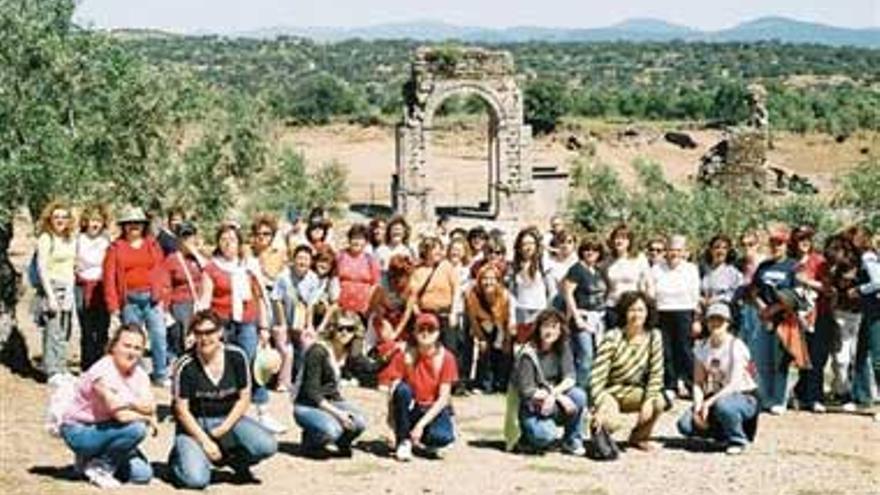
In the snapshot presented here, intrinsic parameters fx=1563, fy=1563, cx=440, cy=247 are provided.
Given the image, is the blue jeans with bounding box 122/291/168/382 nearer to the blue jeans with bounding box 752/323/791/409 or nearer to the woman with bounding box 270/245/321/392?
the woman with bounding box 270/245/321/392

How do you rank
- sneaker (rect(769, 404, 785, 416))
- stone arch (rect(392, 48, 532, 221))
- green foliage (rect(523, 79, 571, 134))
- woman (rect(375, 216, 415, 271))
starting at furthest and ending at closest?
green foliage (rect(523, 79, 571, 134)) < stone arch (rect(392, 48, 532, 221)) < woman (rect(375, 216, 415, 271)) < sneaker (rect(769, 404, 785, 416))

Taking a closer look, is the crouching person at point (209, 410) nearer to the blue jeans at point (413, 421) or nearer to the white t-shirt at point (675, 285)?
the blue jeans at point (413, 421)

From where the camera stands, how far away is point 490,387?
661 inches

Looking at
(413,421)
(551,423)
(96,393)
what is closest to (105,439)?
(96,393)

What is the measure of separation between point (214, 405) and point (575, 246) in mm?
5507

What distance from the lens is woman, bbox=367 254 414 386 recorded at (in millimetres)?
15852

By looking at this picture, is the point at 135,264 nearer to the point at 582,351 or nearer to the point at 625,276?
the point at 582,351

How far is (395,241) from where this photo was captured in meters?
16.9

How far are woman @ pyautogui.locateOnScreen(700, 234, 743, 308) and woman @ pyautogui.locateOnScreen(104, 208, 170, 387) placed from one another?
5.50 m

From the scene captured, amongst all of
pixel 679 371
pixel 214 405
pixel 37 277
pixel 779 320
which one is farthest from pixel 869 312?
pixel 37 277

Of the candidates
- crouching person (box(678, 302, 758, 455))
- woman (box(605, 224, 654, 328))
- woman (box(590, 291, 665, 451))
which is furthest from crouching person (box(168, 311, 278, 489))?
woman (box(605, 224, 654, 328))

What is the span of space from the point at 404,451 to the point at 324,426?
2.41 ft

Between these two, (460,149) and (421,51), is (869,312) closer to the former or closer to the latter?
(421,51)

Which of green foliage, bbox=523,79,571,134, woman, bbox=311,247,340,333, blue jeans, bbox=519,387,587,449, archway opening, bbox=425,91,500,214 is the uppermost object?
woman, bbox=311,247,340,333
